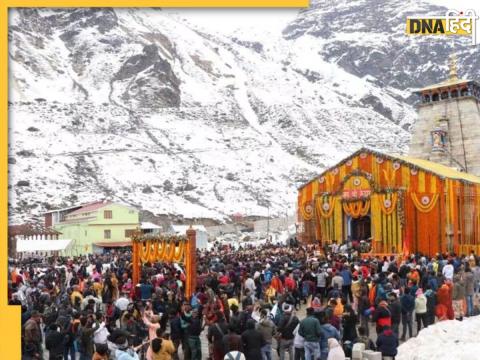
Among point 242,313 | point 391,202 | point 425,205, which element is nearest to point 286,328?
point 242,313

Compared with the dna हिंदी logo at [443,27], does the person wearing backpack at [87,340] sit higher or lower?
lower

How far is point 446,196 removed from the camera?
26.8 metres

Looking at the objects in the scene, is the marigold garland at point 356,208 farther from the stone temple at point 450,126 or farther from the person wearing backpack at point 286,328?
the person wearing backpack at point 286,328

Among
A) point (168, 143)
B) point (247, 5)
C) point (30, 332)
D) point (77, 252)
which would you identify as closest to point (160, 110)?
point (168, 143)

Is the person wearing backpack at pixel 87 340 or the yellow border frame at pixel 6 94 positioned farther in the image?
the person wearing backpack at pixel 87 340

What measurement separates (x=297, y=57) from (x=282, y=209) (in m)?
90.1

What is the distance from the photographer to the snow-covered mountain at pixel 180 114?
7031cm

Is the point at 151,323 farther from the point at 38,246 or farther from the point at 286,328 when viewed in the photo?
the point at 38,246

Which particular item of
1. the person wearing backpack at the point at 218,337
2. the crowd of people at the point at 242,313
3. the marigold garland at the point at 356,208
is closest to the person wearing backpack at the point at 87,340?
the crowd of people at the point at 242,313

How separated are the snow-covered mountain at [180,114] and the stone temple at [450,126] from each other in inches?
571

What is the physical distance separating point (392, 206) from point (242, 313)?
20.1 meters

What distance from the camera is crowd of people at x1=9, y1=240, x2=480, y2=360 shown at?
28.0 feet

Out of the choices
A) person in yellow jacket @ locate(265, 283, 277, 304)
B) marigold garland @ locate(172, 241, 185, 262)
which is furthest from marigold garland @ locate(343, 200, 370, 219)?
person in yellow jacket @ locate(265, 283, 277, 304)

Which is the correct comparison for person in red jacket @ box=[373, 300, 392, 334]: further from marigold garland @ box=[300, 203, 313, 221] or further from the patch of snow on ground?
marigold garland @ box=[300, 203, 313, 221]
